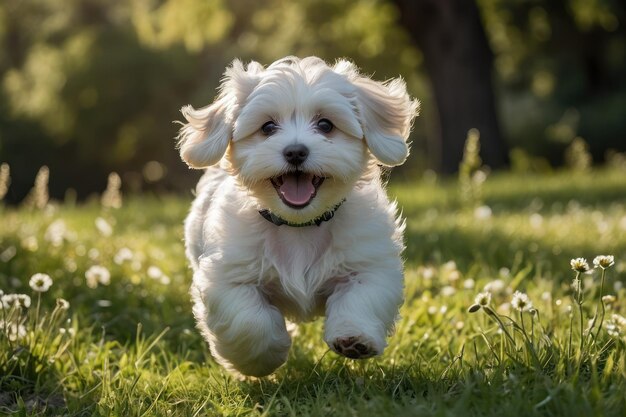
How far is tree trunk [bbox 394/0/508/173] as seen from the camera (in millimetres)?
15172

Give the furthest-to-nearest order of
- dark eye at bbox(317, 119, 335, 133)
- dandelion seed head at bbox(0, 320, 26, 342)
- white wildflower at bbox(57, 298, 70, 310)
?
white wildflower at bbox(57, 298, 70, 310) → dandelion seed head at bbox(0, 320, 26, 342) → dark eye at bbox(317, 119, 335, 133)

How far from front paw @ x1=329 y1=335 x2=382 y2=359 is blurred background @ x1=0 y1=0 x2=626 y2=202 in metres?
6.00

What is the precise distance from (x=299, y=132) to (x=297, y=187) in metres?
0.23

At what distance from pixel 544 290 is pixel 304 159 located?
2211 mm

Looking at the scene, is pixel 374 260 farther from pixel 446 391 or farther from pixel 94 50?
pixel 94 50

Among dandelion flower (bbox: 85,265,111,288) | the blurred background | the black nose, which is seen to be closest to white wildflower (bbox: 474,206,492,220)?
the blurred background

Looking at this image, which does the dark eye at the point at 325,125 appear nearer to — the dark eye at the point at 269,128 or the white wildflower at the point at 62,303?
the dark eye at the point at 269,128

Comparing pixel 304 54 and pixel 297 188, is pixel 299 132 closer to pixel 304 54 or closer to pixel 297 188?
pixel 297 188

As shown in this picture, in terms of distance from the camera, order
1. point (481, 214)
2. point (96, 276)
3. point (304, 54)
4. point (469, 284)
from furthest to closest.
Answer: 1. point (304, 54)
2. point (481, 214)
3. point (96, 276)
4. point (469, 284)

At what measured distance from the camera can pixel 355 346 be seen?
11.3ft

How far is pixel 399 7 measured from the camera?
1558 cm

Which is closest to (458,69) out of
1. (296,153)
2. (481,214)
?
(481,214)

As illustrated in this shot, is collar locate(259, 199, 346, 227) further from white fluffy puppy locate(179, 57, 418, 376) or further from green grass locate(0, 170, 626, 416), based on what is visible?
green grass locate(0, 170, 626, 416)

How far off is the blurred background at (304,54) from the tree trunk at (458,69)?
23mm
